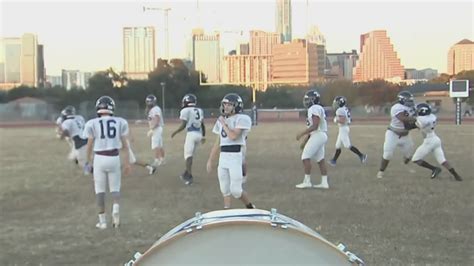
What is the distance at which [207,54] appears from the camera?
71.3 metres

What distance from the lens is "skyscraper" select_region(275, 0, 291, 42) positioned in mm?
75894

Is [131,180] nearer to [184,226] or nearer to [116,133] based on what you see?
[116,133]

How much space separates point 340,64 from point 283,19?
10.6 metres

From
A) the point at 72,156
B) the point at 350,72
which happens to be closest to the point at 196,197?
the point at 72,156

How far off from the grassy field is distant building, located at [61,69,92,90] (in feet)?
201

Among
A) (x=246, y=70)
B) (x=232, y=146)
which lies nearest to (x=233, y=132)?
(x=232, y=146)

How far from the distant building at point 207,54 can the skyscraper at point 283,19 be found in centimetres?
754

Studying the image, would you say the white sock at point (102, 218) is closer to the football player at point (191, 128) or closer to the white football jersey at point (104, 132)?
the white football jersey at point (104, 132)

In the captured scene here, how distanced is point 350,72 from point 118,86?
2624 centimetres

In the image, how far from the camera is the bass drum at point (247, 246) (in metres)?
2.12

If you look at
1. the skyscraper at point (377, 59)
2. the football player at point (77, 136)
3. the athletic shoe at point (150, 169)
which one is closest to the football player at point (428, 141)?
the athletic shoe at point (150, 169)

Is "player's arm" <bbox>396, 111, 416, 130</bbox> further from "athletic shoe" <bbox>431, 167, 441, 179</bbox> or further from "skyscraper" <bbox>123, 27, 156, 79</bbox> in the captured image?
"skyscraper" <bbox>123, 27, 156, 79</bbox>

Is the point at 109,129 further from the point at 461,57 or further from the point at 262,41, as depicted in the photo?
the point at 262,41

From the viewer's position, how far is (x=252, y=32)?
246 feet
